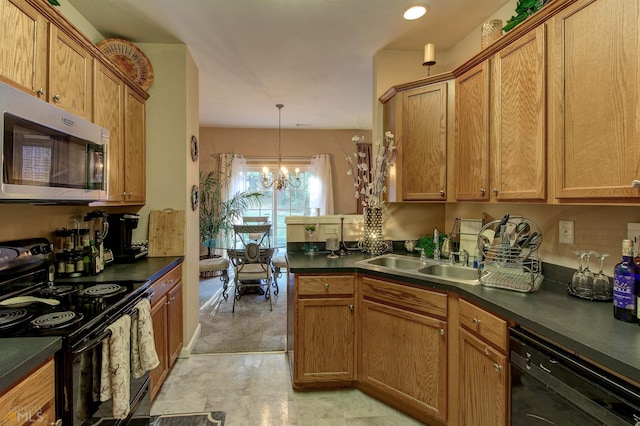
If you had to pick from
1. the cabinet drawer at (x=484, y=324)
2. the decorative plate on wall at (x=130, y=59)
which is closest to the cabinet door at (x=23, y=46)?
the decorative plate on wall at (x=130, y=59)

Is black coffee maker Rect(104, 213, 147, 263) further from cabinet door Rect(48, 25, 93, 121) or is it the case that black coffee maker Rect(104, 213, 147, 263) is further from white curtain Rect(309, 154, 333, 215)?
white curtain Rect(309, 154, 333, 215)

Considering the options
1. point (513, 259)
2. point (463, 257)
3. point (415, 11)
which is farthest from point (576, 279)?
point (415, 11)

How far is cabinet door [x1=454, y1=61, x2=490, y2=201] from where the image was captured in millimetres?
1944

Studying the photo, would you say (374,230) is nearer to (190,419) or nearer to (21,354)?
(190,419)

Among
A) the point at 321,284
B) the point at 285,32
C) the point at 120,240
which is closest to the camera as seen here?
the point at 321,284

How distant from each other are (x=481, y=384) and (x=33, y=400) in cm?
175

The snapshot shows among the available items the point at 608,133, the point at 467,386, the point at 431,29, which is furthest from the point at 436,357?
the point at 431,29

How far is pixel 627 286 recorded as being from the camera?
1.18 metres

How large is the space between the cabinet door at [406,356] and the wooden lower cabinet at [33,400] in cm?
163

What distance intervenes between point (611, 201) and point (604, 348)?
56 centimetres

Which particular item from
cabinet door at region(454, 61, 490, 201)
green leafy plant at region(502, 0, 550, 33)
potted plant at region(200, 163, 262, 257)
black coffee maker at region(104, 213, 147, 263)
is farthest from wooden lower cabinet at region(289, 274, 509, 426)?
potted plant at region(200, 163, 262, 257)

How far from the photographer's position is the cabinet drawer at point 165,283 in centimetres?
207

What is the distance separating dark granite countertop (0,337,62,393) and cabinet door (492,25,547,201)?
2050 mm

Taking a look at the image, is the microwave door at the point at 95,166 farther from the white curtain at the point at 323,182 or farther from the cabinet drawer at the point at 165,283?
the white curtain at the point at 323,182
